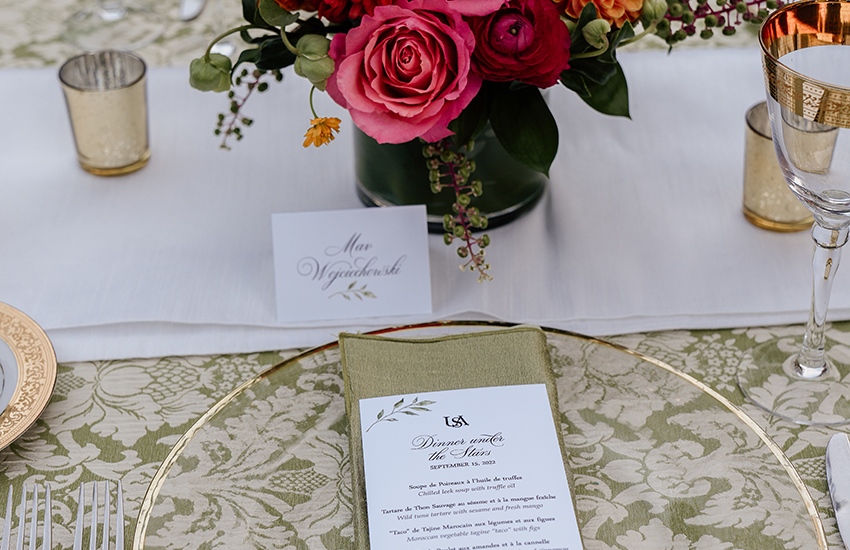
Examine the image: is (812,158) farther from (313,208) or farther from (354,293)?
(313,208)

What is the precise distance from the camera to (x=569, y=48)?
2.08ft

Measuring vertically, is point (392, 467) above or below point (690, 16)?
below

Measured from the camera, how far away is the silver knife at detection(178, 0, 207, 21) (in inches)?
49.8

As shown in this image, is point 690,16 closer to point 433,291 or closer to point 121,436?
point 433,291

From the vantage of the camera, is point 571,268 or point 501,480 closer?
point 501,480

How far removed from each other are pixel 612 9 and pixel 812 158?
19 centimetres

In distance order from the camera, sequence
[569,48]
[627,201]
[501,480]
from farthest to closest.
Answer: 1. [627,201]
2. [569,48]
3. [501,480]

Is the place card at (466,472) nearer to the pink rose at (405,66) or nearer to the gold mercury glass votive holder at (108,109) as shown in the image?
the pink rose at (405,66)

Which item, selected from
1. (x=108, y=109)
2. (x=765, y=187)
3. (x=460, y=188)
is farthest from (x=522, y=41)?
(x=108, y=109)

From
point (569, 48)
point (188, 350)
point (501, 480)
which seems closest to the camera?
point (501, 480)

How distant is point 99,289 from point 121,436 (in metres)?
0.19

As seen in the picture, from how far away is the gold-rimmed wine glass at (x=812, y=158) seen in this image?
533 mm

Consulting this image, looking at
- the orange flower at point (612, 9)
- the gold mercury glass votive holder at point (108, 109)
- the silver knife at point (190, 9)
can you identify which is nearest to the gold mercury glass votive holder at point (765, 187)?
the orange flower at point (612, 9)

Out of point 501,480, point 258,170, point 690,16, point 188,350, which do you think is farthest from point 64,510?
point 690,16
